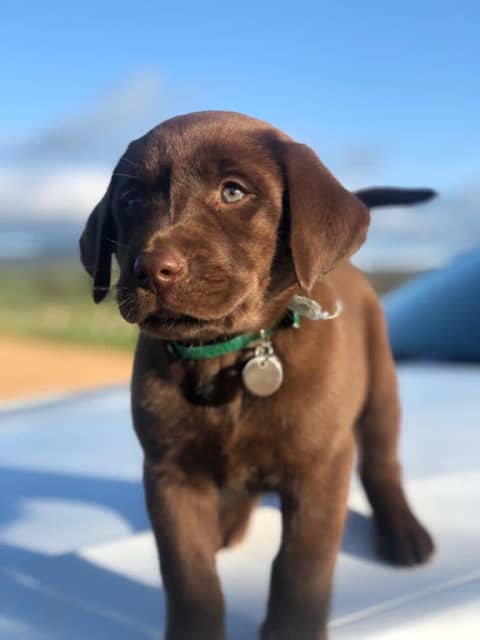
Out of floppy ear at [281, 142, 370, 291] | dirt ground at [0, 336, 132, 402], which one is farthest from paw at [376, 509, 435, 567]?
dirt ground at [0, 336, 132, 402]

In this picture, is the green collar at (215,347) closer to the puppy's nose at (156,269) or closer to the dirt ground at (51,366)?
the puppy's nose at (156,269)

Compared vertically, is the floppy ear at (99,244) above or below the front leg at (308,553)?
above

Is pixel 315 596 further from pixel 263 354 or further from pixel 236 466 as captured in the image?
pixel 263 354

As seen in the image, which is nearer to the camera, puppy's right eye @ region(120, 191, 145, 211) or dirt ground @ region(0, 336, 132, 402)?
puppy's right eye @ region(120, 191, 145, 211)

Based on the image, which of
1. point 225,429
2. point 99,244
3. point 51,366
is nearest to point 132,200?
point 99,244

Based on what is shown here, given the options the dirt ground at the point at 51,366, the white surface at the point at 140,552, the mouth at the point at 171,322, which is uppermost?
the mouth at the point at 171,322

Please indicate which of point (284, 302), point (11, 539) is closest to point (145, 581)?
point (11, 539)

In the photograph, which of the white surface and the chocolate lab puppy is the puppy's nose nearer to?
the chocolate lab puppy

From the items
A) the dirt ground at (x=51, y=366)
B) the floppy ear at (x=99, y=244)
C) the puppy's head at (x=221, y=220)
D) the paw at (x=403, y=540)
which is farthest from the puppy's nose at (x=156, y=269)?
the dirt ground at (x=51, y=366)
